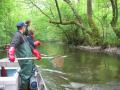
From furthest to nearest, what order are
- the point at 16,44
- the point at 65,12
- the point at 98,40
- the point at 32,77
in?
the point at 65,12, the point at 98,40, the point at 32,77, the point at 16,44

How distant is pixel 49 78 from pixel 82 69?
428 centimetres

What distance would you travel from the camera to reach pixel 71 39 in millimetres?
47531

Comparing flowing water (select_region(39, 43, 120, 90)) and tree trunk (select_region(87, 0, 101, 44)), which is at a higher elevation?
tree trunk (select_region(87, 0, 101, 44))

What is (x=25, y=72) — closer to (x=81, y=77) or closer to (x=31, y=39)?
(x=31, y=39)

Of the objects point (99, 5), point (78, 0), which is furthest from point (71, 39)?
point (99, 5)

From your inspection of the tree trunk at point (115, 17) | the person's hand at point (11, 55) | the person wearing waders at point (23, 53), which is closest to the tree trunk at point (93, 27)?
the tree trunk at point (115, 17)

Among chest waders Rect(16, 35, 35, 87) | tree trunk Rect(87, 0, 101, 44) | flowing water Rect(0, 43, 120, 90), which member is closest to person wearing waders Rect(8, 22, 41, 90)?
chest waders Rect(16, 35, 35, 87)

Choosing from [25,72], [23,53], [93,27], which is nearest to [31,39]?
[23,53]

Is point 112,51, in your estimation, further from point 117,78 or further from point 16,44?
point 16,44

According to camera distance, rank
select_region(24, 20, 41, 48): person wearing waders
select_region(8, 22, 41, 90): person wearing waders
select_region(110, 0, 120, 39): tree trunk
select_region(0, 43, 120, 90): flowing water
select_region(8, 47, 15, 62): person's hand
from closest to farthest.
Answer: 1. select_region(8, 47, 15, 62): person's hand
2. select_region(8, 22, 41, 90): person wearing waders
3. select_region(24, 20, 41, 48): person wearing waders
4. select_region(0, 43, 120, 90): flowing water
5. select_region(110, 0, 120, 39): tree trunk

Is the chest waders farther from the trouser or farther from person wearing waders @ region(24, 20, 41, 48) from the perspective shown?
person wearing waders @ region(24, 20, 41, 48)

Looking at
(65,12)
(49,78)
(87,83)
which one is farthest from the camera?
(65,12)

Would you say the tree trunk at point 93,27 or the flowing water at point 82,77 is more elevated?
the tree trunk at point 93,27

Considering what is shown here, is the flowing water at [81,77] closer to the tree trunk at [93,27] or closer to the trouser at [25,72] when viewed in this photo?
the trouser at [25,72]
